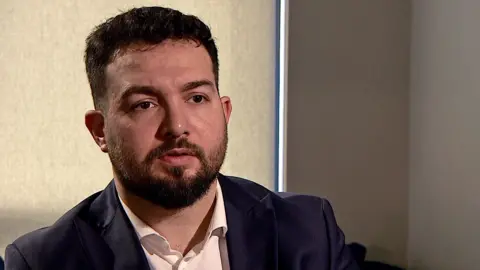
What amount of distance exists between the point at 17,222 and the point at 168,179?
86cm

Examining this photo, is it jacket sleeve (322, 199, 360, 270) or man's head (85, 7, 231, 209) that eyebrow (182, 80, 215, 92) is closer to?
man's head (85, 7, 231, 209)

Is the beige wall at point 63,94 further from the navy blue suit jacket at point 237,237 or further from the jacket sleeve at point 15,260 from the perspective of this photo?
the jacket sleeve at point 15,260

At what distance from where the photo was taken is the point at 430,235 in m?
1.46

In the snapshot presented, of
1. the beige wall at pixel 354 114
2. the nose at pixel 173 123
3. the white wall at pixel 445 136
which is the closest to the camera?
the nose at pixel 173 123

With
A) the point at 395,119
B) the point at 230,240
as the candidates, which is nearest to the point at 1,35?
the point at 230,240

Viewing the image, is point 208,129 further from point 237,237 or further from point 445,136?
point 445,136

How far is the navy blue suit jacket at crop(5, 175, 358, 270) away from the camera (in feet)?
2.89

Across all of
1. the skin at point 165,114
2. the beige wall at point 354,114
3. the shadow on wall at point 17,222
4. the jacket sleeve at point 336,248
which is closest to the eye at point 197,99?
the skin at point 165,114

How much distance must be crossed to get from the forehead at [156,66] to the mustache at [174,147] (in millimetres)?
86

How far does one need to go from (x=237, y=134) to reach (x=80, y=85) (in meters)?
0.43

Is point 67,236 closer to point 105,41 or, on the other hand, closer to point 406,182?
point 105,41

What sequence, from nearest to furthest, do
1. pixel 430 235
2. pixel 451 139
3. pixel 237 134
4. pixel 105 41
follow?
pixel 105 41 → pixel 451 139 → pixel 430 235 → pixel 237 134

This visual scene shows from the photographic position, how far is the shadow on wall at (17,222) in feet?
4.97

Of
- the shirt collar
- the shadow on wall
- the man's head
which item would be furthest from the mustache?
the shadow on wall
